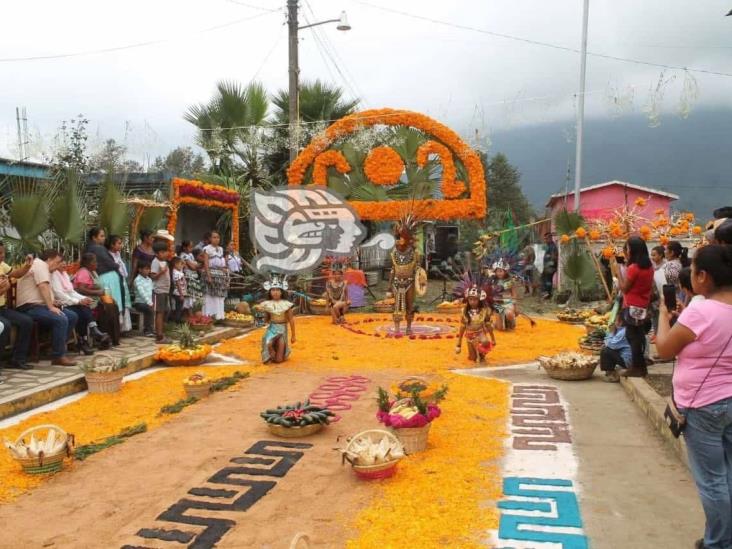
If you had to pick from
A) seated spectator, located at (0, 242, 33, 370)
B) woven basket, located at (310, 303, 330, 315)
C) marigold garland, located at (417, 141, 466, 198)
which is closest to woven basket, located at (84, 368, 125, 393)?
seated spectator, located at (0, 242, 33, 370)

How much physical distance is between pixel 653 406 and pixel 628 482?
1700 millimetres

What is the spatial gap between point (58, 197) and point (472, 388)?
20.7ft

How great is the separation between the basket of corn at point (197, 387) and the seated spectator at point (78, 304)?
249 centimetres

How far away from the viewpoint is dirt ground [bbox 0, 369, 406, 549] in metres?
3.80

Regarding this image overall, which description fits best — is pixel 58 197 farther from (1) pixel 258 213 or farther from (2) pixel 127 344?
(1) pixel 258 213

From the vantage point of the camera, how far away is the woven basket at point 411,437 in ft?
16.8

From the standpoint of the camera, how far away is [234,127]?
1694 cm

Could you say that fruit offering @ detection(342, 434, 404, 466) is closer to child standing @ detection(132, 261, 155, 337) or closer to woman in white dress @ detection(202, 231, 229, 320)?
child standing @ detection(132, 261, 155, 337)

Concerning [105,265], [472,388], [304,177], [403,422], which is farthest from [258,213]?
[403,422]

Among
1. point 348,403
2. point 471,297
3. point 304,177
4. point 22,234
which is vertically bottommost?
point 348,403

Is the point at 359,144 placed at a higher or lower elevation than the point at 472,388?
higher

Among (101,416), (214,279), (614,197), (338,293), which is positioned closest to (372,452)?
(101,416)

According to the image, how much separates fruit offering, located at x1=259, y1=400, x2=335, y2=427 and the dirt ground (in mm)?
146

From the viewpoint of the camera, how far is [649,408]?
6.09 meters
